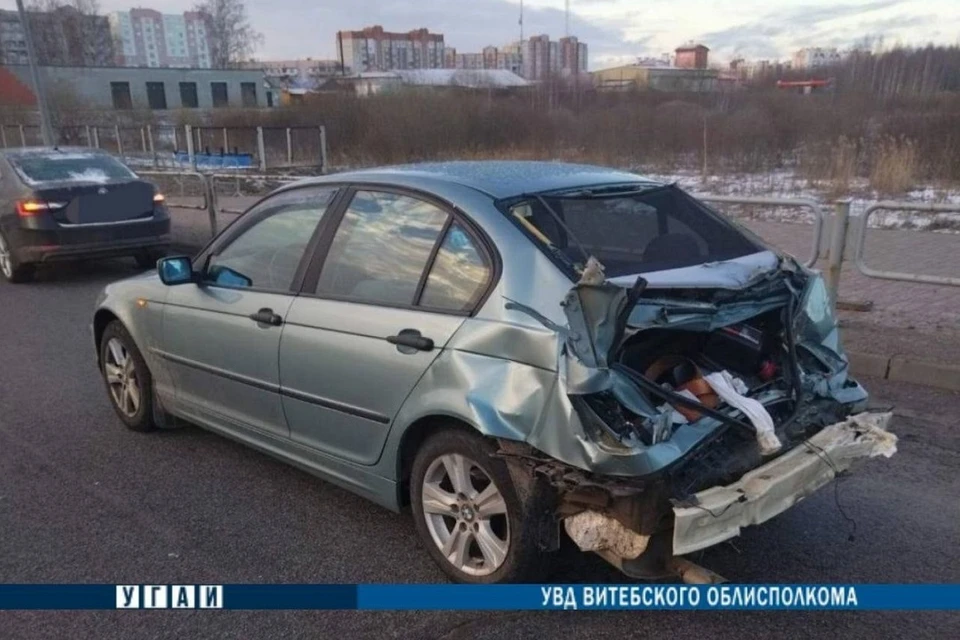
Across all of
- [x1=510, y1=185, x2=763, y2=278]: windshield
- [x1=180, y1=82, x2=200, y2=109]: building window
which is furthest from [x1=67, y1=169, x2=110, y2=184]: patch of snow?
[x1=180, y1=82, x2=200, y2=109]: building window

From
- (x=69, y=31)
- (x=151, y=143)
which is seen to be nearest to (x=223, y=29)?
(x=69, y=31)

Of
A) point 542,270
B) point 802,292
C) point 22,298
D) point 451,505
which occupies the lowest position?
point 22,298

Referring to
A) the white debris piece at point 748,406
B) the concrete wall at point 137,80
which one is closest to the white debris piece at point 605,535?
the white debris piece at point 748,406

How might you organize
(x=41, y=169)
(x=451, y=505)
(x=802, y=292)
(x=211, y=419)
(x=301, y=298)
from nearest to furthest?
1. (x=451, y=505)
2. (x=802, y=292)
3. (x=301, y=298)
4. (x=211, y=419)
5. (x=41, y=169)

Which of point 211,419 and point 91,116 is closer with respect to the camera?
point 211,419

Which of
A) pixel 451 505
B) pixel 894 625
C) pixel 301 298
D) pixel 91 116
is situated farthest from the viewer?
pixel 91 116

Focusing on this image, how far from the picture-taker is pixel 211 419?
4.46 m

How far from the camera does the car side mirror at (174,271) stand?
4.34 m

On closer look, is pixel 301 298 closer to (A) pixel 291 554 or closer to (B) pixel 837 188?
(A) pixel 291 554

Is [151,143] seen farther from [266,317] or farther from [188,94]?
[188,94]

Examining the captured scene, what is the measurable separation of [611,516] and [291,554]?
62.4 inches

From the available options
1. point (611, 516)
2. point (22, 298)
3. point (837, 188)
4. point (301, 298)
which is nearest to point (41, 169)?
point (22, 298)

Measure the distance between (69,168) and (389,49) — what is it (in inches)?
4623

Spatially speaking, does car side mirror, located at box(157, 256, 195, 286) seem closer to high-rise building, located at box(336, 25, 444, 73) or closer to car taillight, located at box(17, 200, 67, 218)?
car taillight, located at box(17, 200, 67, 218)
